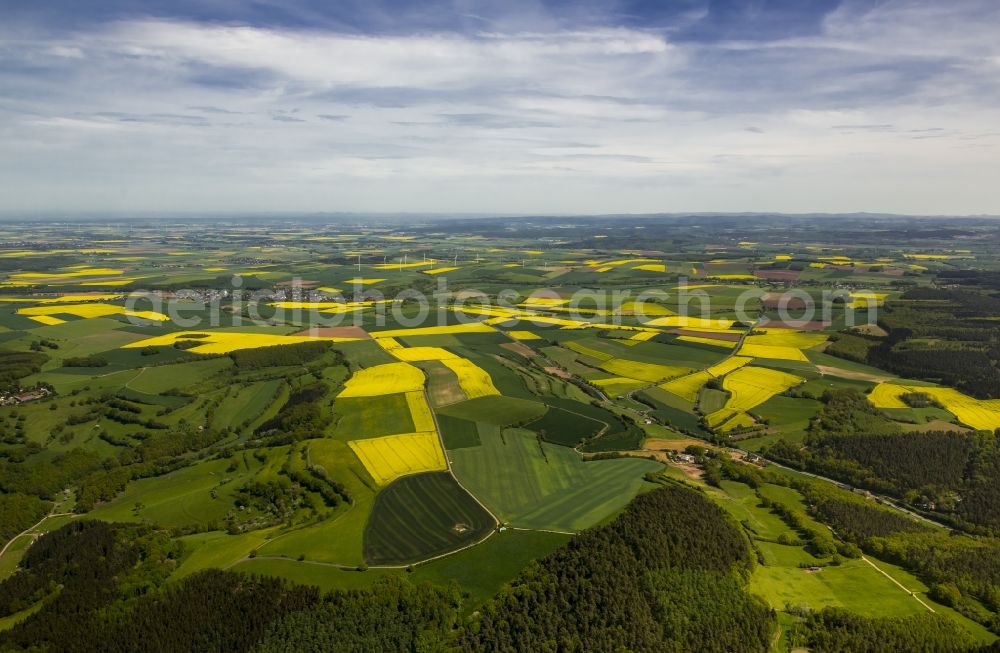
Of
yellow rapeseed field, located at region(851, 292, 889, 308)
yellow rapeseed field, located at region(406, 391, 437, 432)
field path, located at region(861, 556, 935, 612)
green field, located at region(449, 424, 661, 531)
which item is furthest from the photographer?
yellow rapeseed field, located at region(851, 292, 889, 308)

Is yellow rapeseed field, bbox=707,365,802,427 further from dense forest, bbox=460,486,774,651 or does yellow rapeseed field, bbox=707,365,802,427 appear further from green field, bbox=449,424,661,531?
dense forest, bbox=460,486,774,651

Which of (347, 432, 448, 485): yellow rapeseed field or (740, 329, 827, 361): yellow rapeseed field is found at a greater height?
(740, 329, 827, 361): yellow rapeseed field

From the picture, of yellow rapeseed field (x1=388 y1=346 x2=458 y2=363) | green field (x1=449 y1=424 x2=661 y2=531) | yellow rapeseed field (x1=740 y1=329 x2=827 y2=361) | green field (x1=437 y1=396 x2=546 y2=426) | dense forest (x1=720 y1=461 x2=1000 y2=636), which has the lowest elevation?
dense forest (x1=720 y1=461 x2=1000 y2=636)

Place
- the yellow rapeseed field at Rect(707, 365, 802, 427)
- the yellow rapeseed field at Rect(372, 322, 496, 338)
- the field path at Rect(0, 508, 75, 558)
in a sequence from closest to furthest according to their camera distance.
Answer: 1. the field path at Rect(0, 508, 75, 558)
2. the yellow rapeseed field at Rect(707, 365, 802, 427)
3. the yellow rapeseed field at Rect(372, 322, 496, 338)

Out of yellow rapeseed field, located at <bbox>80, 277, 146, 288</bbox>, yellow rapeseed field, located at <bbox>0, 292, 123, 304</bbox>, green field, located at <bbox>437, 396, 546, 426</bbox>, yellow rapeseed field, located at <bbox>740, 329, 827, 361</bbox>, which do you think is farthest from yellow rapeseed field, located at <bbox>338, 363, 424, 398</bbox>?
yellow rapeseed field, located at <bbox>80, 277, 146, 288</bbox>

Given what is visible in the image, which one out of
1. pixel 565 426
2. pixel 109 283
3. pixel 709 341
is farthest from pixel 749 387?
pixel 109 283

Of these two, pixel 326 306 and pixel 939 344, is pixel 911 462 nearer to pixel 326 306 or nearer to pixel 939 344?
pixel 939 344
